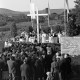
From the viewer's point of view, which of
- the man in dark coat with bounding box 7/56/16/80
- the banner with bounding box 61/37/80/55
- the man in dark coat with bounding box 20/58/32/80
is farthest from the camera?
the banner with bounding box 61/37/80/55

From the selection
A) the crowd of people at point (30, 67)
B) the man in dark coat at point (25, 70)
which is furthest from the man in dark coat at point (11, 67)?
the man in dark coat at point (25, 70)

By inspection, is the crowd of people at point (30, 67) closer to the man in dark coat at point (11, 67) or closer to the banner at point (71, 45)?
the man in dark coat at point (11, 67)

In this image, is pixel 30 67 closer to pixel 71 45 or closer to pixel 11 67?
pixel 11 67

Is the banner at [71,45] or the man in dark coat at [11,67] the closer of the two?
the man in dark coat at [11,67]

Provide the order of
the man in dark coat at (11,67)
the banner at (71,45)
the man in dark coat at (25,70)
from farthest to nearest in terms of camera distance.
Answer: the banner at (71,45) < the man in dark coat at (11,67) < the man in dark coat at (25,70)

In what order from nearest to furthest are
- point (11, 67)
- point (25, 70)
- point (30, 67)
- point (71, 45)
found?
point (25, 70) < point (30, 67) < point (11, 67) < point (71, 45)

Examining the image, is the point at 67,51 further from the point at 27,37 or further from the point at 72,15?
the point at 27,37

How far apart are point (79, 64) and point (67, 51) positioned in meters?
4.38

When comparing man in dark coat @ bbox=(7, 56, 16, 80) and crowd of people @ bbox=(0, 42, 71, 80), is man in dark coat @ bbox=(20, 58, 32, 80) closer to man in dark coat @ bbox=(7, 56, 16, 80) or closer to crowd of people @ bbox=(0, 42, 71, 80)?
crowd of people @ bbox=(0, 42, 71, 80)

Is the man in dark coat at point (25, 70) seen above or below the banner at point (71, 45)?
below

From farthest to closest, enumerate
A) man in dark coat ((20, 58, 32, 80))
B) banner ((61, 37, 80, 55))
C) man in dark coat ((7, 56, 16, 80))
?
banner ((61, 37, 80, 55))
man in dark coat ((7, 56, 16, 80))
man in dark coat ((20, 58, 32, 80))

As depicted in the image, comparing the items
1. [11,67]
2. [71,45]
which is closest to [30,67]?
[11,67]

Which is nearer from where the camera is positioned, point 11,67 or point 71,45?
point 11,67

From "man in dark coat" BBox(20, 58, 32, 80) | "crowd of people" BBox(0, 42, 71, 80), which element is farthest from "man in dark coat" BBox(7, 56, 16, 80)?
"man in dark coat" BBox(20, 58, 32, 80)
